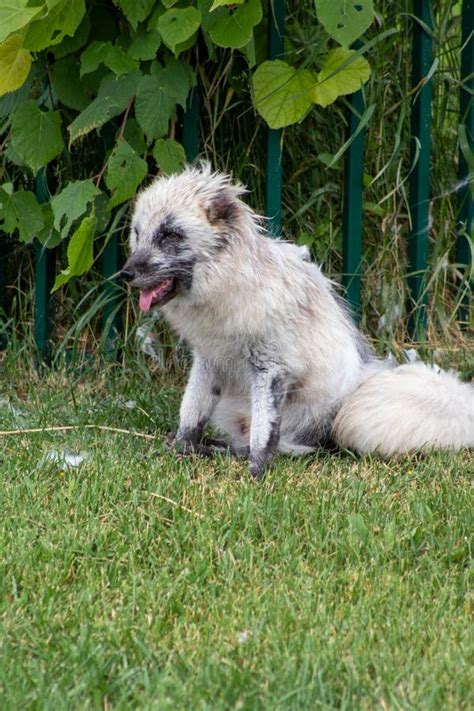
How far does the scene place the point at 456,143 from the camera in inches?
198

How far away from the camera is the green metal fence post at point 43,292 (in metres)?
4.68

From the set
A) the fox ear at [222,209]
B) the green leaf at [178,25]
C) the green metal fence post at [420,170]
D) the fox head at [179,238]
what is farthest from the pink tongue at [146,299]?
the green metal fence post at [420,170]

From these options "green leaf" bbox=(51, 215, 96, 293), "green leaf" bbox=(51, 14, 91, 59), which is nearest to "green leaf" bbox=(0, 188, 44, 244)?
"green leaf" bbox=(51, 215, 96, 293)

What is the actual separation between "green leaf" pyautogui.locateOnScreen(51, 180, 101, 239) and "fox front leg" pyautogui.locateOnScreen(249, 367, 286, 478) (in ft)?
3.10

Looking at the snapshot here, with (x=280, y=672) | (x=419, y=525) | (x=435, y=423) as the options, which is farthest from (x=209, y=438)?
(x=280, y=672)

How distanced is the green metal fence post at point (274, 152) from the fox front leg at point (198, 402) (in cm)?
81

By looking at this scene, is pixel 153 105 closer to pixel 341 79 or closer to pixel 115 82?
pixel 115 82

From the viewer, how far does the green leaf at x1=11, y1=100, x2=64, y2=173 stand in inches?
170

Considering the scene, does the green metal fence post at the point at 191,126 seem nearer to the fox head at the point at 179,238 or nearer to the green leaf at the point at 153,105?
the green leaf at the point at 153,105

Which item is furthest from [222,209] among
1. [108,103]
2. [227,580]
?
A: [227,580]

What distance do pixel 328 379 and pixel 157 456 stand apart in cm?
59

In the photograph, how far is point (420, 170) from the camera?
4.63 metres

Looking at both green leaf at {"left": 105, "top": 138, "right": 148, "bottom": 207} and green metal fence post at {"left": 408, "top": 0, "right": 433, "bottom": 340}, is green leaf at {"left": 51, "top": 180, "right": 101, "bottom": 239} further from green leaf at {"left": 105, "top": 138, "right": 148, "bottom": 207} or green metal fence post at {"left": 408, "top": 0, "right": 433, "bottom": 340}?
green metal fence post at {"left": 408, "top": 0, "right": 433, "bottom": 340}

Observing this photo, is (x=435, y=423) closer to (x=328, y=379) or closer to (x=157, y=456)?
(x=328, y=379)
